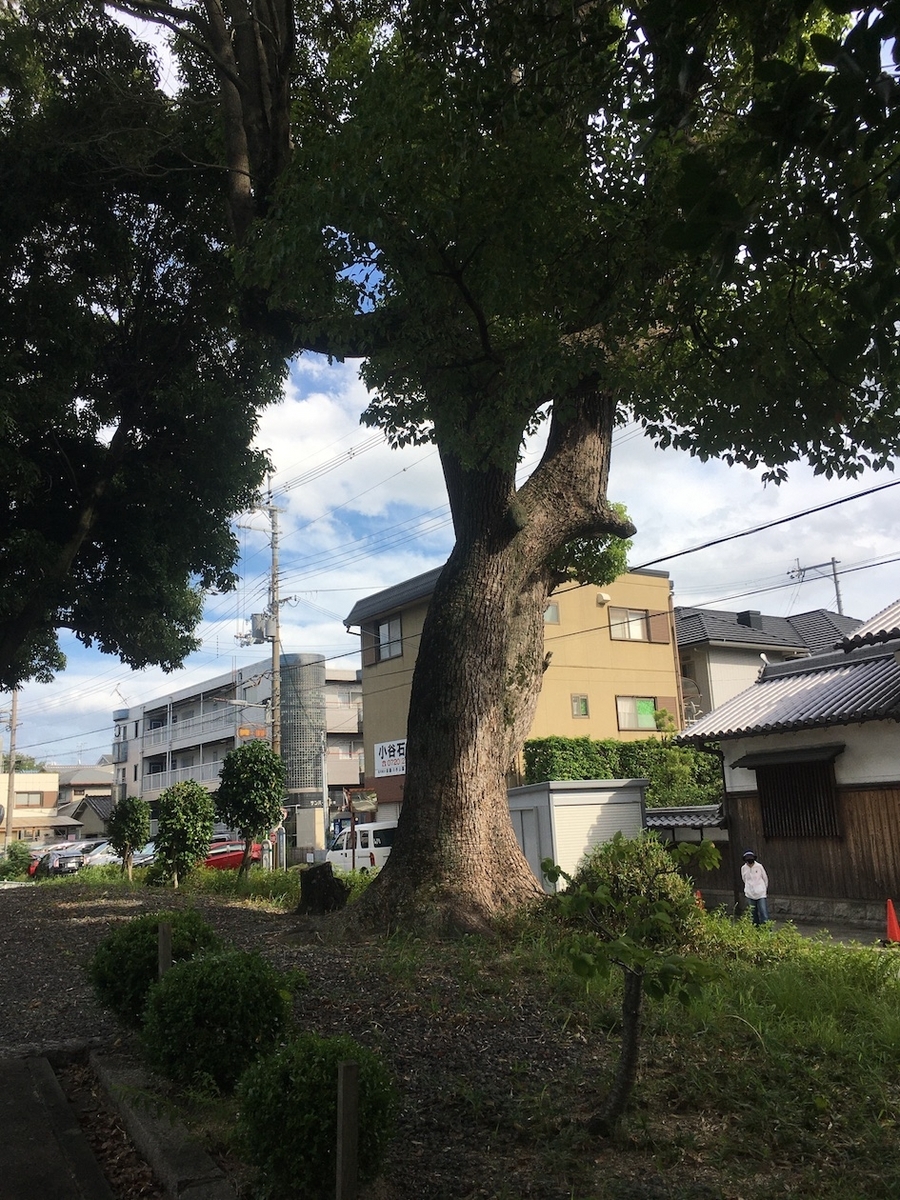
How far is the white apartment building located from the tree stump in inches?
1243

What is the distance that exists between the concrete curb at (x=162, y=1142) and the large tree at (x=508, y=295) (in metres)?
3.55

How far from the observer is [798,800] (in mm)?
16172

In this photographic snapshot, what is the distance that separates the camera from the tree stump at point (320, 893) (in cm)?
1055

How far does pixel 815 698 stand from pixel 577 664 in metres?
13.4

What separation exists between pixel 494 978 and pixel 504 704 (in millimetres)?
3209

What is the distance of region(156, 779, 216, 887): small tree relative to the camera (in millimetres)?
18891

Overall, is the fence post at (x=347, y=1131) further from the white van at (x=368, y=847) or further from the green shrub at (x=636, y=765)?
the white van at (x=368, y=847)

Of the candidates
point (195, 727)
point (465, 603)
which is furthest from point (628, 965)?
point (195, 727)

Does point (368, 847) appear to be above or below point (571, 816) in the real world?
below

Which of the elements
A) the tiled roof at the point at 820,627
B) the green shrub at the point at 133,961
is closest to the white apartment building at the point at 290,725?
the tiled roof at the point at 820,627

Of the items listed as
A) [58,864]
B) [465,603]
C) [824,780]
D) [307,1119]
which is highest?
[465,603]

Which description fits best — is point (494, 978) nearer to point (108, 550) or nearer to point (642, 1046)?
point (642, 1046)

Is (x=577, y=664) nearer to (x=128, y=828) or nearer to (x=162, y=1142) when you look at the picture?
(x=128, y=828)

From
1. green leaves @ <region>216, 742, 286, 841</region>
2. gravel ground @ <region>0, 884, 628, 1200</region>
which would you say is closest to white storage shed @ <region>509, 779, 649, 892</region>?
green leaves @ <region>216, 742, 286, 841</region>
